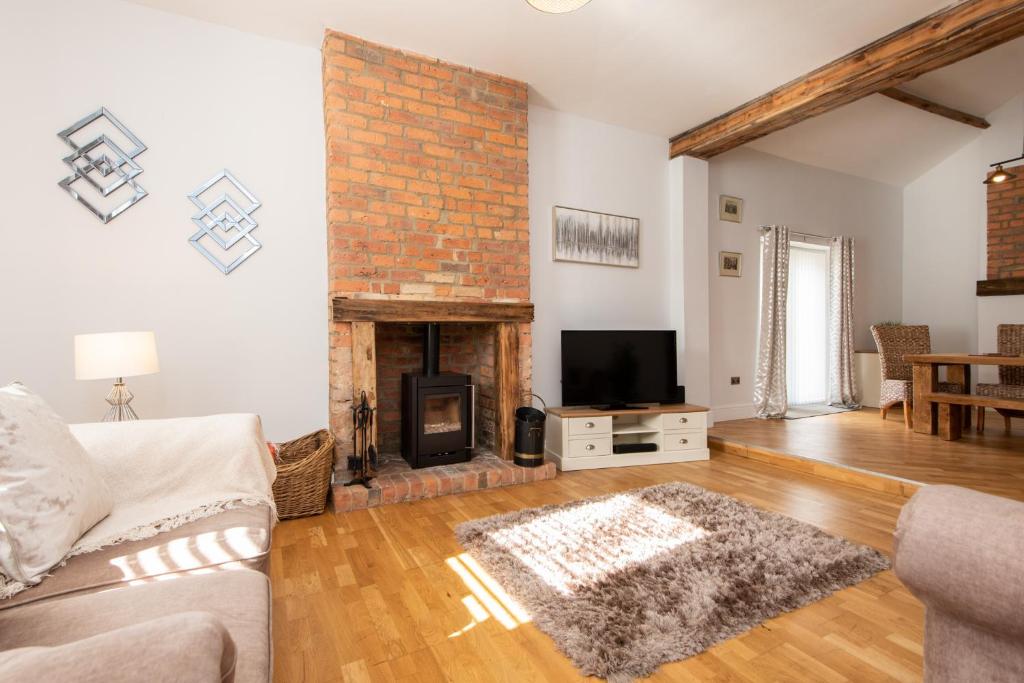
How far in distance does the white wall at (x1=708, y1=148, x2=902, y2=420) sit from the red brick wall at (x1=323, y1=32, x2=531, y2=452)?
2316 millimetres

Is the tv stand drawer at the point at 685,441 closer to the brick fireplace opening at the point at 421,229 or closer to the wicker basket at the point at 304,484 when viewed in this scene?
the brick fireplace opening at the point at 421,229

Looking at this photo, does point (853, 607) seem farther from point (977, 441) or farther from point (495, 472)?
point (977, 441)

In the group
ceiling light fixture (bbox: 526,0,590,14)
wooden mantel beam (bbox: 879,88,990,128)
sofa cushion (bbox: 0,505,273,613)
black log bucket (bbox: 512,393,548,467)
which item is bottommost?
black log bucket (bbox: 512,393,548,467)

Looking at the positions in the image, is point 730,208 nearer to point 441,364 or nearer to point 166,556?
point 441,364

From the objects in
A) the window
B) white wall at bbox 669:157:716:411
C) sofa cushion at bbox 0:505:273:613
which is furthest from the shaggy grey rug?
the window

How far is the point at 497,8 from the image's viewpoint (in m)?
2.69

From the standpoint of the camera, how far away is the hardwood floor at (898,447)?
295 cm

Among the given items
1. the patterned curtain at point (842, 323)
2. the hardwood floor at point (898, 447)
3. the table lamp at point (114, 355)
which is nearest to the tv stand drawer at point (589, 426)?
the hardwood floor at point (898, 447)

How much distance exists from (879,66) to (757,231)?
208cm

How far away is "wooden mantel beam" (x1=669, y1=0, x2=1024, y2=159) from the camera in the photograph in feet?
8.41

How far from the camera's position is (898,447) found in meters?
3.65

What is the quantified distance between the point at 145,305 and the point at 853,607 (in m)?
3.56

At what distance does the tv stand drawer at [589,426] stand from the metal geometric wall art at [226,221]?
237 cm

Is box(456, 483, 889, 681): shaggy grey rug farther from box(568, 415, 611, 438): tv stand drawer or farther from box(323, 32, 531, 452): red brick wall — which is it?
box(323, 32, 531, 452): red brick wall
